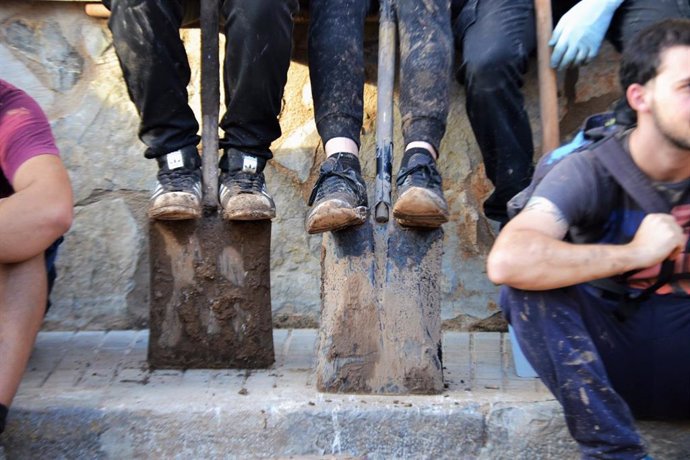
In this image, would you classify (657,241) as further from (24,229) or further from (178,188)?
(24,229)

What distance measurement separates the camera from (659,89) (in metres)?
2.60

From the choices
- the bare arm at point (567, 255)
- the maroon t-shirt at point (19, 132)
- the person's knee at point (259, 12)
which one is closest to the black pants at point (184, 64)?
the person's knee at point (259, 12)

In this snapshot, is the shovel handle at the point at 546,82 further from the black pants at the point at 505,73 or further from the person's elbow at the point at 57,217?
the person's elbow at the point at 57,217

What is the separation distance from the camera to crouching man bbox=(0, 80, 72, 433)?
264cm

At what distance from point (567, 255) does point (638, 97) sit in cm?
50

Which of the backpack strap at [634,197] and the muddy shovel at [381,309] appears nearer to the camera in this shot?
the backpack strap at [634,197]

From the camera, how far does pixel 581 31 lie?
10.6 feet

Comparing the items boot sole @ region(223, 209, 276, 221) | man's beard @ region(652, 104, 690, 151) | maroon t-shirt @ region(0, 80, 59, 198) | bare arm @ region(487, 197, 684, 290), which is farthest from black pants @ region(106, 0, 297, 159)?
man's beard @ region(652, 104, 690, 151)

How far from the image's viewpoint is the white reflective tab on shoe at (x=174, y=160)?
126 inches

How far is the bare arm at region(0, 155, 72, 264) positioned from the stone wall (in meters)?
0.91

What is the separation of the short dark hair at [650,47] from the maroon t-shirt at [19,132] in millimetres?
1526

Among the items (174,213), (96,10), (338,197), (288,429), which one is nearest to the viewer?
(288,429)

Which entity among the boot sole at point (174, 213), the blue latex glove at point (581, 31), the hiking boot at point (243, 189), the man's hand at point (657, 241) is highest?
the blue latex glove at point (581, 31)

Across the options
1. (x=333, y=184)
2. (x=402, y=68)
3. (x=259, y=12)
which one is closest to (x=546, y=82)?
(x=402, y=68)
